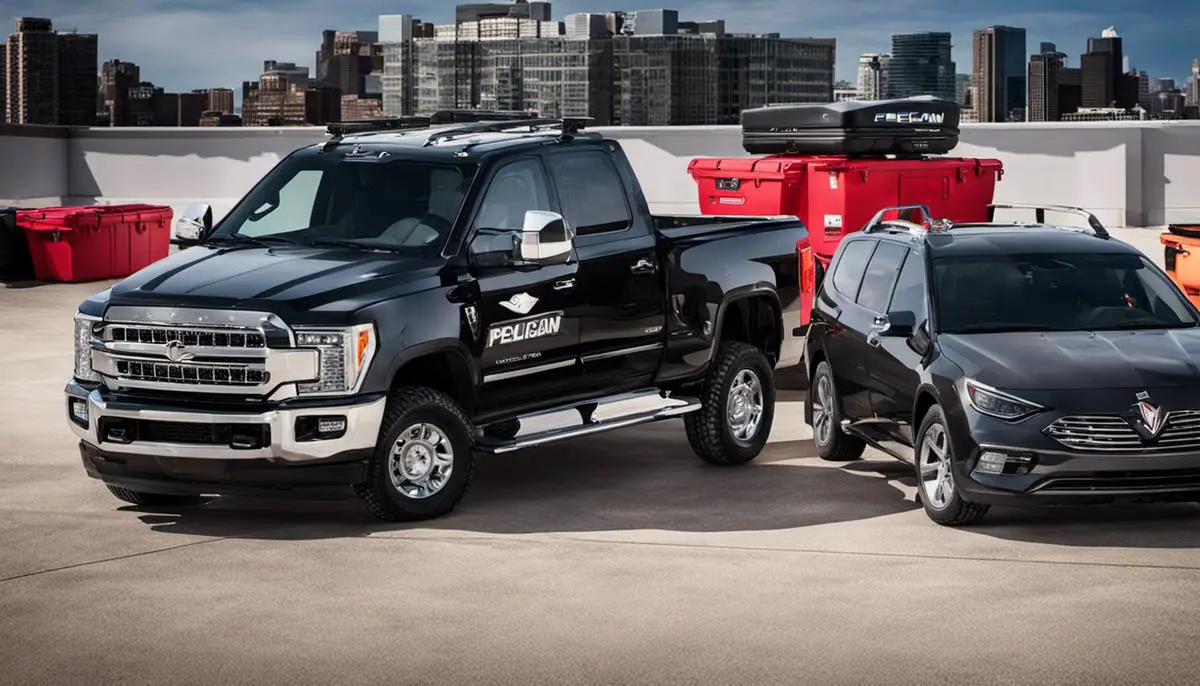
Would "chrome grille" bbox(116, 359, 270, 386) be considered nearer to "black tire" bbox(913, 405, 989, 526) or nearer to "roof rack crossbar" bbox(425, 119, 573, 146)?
"roof rack crossbar" bbox(425, 119, 573, 146)

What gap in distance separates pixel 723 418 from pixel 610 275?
1424 millimetres

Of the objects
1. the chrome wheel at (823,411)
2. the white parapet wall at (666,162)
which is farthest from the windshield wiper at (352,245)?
the white parapet wall at (666,162)

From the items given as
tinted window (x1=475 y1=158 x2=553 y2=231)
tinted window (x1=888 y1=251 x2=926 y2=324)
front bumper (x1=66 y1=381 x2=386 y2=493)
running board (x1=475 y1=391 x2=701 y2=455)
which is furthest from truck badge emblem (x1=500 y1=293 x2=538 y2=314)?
tinted window (x1=888 y1=251 x2=926 y2=324)

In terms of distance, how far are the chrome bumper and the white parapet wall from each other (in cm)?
1938

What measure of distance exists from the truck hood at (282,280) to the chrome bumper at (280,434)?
1.73ft

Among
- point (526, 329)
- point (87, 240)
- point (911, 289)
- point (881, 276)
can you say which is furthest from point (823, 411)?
point (87, 240)

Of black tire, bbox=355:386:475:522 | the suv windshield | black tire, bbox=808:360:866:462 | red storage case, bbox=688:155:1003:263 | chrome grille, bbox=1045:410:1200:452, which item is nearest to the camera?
chrome grille, bbox=1045:410:1200:452

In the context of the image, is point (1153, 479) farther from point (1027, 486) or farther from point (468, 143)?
point (468, 143)

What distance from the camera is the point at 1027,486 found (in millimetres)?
9086

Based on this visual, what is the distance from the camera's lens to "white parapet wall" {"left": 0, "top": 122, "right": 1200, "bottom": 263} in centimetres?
2797

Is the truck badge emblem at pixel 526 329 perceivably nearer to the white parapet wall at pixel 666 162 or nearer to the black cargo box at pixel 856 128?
the black cargo box at pixel 856 128

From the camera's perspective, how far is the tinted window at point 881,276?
11211 mm

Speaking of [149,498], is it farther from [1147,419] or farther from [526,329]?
[1147,419]

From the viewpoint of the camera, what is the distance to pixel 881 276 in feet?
37.5
